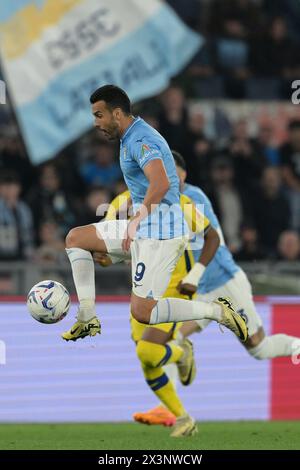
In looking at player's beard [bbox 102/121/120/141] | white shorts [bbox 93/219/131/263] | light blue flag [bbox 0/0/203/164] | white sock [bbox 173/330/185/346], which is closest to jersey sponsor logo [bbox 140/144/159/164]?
player's beard [bbox 102/121/120/141]

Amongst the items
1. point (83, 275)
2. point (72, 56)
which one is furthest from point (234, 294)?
point (72, 56)

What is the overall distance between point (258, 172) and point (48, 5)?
3.00 m

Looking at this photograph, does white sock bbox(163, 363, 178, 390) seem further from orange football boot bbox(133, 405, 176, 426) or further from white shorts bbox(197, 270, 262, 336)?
white shorts bbox(197, 270, 262, 336)

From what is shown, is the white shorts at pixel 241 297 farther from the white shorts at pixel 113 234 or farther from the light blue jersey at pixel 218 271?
the white shorts at pixel 113 234

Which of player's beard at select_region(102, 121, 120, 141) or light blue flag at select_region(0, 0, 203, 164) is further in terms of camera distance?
light blue flag at select_region(0, 0, 203, 164)

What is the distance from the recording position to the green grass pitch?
33.1ft

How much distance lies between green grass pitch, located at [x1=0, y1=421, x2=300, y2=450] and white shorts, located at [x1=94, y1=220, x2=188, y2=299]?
116cm

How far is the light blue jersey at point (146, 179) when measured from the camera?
9570 mm

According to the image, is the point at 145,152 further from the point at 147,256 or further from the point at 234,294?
the point at 234,294

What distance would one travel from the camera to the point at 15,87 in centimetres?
1345

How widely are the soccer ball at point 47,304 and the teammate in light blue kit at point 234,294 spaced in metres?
1.63

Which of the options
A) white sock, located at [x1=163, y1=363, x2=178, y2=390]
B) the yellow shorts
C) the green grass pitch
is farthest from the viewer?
white sock, located at [x1=163, y1=363, x2=178, y2=390]

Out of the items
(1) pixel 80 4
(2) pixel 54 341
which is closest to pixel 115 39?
(1) pixel 80 4

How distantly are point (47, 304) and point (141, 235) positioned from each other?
0.82 meters
